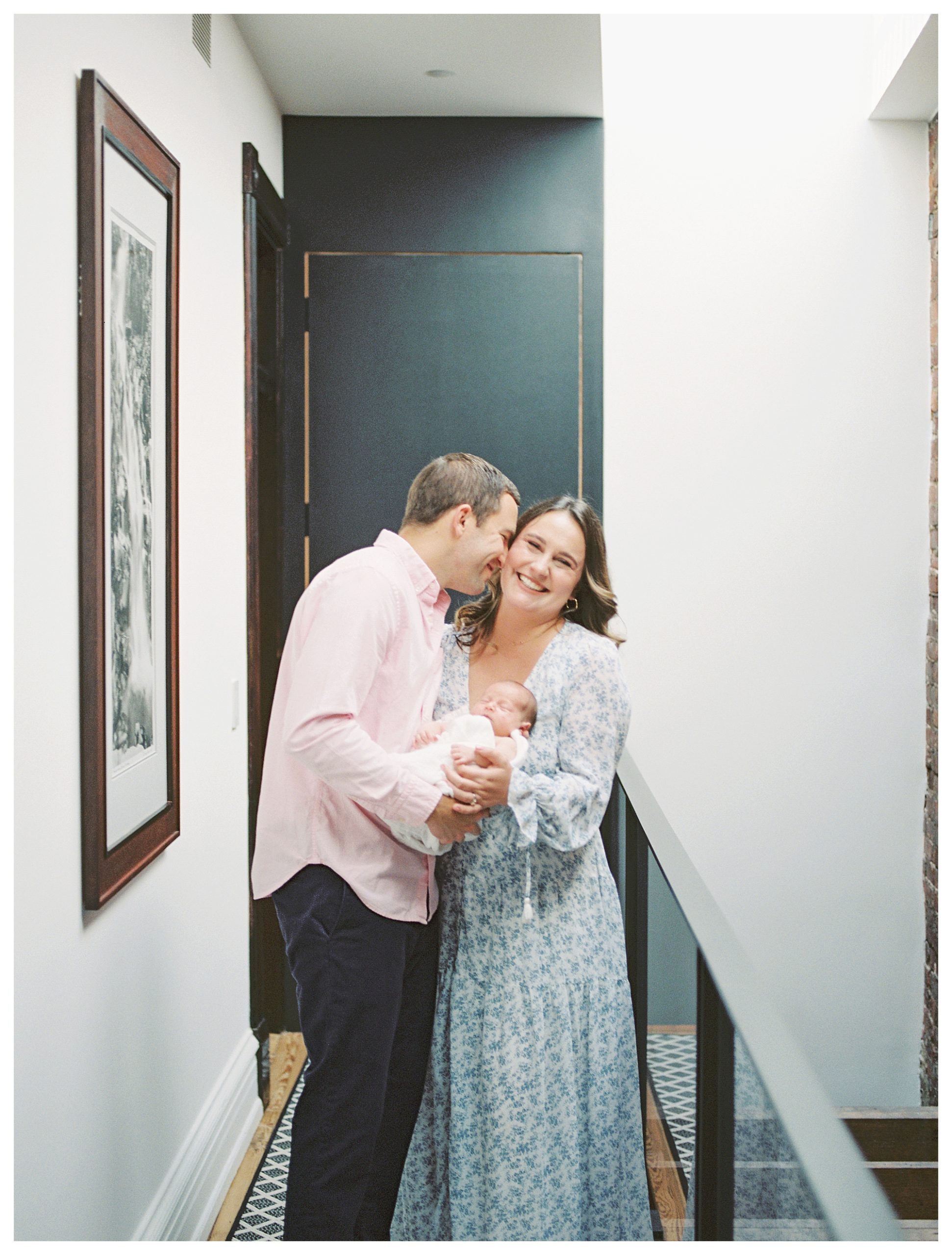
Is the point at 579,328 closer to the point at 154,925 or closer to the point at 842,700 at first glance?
the point at 842,700

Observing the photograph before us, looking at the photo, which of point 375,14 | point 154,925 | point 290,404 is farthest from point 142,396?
point 290,404

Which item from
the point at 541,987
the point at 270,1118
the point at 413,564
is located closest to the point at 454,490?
the point at 413,564

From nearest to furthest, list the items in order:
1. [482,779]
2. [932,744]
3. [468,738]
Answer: [482,779]
[468,738]
[932,744]

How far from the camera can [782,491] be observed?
3625mm

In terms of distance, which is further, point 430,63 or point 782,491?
point 782,491

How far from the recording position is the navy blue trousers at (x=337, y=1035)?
1.70m

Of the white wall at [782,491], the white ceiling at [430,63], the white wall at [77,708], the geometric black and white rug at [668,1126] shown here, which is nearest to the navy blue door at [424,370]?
the white wall at [782,491]

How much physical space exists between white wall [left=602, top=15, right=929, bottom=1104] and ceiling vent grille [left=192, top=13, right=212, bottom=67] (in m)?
1.61

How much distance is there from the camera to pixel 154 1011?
1968mm

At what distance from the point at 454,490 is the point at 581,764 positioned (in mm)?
553

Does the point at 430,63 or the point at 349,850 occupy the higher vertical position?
the point at 430,63

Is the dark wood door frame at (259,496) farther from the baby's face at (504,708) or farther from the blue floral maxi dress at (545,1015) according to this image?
the baby's face at (504,708)

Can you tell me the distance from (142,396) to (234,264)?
99 centimetres

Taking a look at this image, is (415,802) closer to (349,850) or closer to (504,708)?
(349,850)
